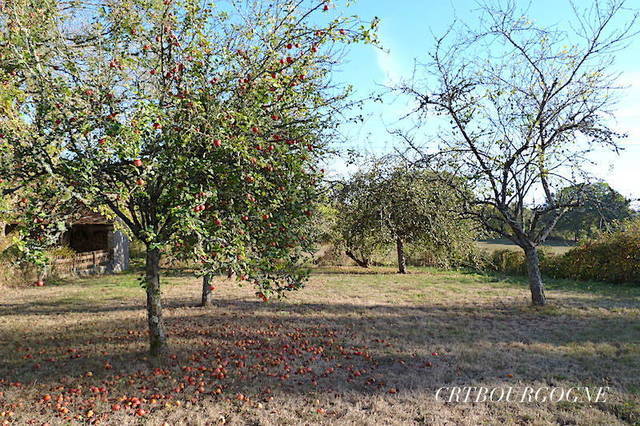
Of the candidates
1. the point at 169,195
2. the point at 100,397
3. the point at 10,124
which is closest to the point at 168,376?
the point at 100,397

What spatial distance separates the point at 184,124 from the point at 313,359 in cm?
402

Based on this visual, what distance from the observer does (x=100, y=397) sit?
186 inches

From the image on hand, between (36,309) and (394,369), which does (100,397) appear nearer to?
(394,369)

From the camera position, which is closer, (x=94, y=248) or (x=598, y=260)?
(x=598, y=260)

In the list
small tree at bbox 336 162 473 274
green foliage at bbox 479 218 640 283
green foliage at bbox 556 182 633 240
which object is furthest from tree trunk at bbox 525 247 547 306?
green foliage at bbox 479 218 640 283

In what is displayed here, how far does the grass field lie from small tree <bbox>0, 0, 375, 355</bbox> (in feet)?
4.99

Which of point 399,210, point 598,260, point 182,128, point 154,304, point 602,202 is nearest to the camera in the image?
point 182,128

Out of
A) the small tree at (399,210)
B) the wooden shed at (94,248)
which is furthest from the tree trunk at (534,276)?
the wooden shed at (94,248)

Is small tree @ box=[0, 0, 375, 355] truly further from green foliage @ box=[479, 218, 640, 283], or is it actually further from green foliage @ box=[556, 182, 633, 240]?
green foliage @ box=[479, 218, 640, 283]

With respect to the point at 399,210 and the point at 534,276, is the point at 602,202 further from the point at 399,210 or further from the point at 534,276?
the point at 399,210

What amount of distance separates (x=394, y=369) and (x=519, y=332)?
3.63m

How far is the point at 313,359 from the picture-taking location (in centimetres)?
618

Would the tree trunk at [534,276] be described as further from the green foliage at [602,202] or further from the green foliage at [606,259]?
the green foliage at [606,259]

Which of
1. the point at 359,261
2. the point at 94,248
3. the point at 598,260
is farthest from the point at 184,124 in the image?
the point at 94,248
